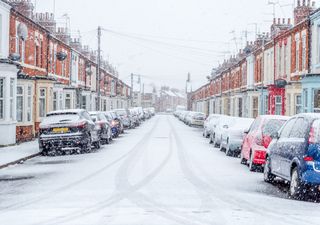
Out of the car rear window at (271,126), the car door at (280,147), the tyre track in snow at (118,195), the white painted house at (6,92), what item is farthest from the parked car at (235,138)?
the white painted house at (6,92)

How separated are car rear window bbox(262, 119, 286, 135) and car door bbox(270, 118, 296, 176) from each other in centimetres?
323

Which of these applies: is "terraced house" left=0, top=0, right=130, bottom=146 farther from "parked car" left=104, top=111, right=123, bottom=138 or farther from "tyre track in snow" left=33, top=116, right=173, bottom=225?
"tyre track in snow" left=33, top=116, right=173, bottom=225

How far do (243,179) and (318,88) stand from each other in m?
13.6

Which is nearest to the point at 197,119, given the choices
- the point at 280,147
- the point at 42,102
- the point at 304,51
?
the point at 42,102

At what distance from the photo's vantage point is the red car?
650 inches

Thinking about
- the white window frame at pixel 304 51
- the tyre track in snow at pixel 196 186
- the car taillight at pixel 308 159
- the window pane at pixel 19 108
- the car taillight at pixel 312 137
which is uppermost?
the white window frame at pixel 304 51

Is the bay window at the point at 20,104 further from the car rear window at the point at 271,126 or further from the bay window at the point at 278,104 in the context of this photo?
the car rear window at the point at 271,126

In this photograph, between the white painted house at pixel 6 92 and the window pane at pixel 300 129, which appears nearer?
the window pane at pixel 300 129

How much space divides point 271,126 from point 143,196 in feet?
23.5

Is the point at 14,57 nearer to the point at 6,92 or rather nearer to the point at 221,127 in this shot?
the point at 6,92

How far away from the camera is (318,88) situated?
26.8m

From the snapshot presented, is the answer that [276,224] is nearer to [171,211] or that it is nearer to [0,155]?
[171,211]

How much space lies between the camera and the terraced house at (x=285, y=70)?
29.4 meters

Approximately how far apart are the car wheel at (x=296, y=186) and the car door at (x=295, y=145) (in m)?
0.36
